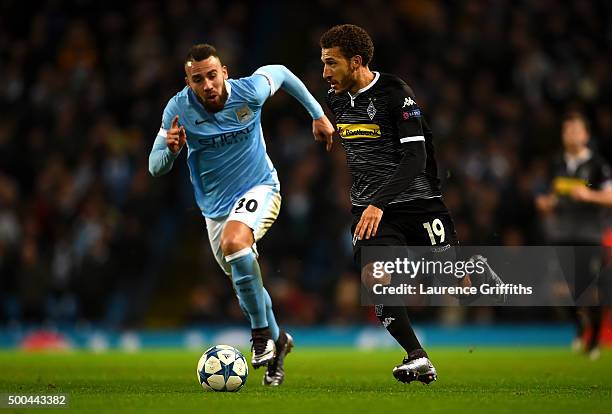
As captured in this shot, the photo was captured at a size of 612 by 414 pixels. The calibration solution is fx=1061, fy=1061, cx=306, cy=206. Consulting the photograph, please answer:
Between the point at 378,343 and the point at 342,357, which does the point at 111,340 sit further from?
the point at 342,357

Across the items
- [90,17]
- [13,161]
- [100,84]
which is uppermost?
[90,17]

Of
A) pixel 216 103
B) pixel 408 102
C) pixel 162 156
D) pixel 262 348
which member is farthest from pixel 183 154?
pixel 408 102

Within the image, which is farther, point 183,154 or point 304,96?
point 183,154

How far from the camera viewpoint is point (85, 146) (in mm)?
16609

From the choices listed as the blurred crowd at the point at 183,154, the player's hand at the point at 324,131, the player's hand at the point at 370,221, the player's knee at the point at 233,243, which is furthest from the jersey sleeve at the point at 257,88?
the blurred crowd at the point at 183,154

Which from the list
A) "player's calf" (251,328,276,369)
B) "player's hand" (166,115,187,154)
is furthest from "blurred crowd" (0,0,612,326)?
"player's hand" (166,115,187,154)

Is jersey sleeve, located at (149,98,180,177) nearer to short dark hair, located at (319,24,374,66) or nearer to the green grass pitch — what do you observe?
short dark hair, located at (319,24,374,66)

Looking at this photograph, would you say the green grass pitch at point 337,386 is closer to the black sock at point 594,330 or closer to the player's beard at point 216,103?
the black sock at point 594,330

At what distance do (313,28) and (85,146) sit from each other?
15.7ft

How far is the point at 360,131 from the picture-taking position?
23.8 feet

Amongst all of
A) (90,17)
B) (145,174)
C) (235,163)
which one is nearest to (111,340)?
(145,174)

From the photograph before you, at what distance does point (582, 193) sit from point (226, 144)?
180 inches

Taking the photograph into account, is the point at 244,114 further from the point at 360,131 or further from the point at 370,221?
the point at 370,221

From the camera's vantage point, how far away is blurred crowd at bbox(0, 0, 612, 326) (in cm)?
1462
